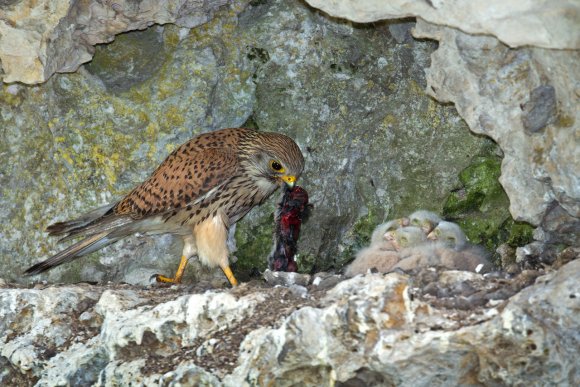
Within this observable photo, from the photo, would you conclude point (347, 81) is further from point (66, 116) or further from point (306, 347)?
point (306, 347)

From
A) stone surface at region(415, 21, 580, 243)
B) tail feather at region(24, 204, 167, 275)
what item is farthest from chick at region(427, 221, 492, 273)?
tail feather at region(24, 204, 167, 275)

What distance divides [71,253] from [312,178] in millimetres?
1755

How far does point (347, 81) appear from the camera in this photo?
6.57 m

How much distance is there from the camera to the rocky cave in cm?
426

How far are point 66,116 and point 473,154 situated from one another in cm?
279

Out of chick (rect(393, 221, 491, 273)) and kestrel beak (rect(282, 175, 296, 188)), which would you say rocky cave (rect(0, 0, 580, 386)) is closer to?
chick (rect(393, 221, 491, 273))

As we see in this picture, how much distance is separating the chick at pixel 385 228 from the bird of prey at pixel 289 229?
607mm

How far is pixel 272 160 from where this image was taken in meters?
6.38

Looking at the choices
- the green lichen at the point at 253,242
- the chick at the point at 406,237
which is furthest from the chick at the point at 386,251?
the green lichen at the point at 253,242

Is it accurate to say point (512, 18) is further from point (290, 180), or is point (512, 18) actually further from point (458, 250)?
Result: point (290, 180)

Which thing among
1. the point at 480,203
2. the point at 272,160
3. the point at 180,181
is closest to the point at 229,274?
the point at 180,181

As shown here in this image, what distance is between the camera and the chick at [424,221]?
19.4 feet

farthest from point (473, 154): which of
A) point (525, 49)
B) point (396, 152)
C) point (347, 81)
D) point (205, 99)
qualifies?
point (205, 99)

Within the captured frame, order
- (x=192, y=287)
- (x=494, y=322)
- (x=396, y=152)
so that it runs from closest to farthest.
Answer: (x=494, y=322), (x=192, y=287), (x=396, y=152)
